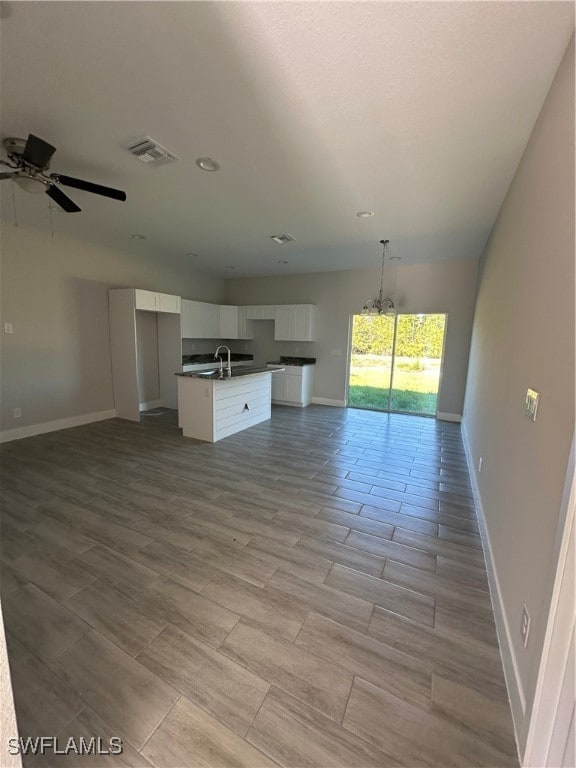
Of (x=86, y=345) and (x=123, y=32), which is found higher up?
(x=123, y=32)

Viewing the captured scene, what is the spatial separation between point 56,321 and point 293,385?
4281 mm

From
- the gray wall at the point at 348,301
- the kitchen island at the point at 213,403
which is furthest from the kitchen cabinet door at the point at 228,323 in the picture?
the kitchen island at the point at 213,403

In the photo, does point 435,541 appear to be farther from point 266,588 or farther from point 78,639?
point 78,639

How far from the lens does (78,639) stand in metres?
1.51

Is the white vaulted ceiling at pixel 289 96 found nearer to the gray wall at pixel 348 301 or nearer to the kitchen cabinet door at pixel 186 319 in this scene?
the gray wall at pixel 348 301

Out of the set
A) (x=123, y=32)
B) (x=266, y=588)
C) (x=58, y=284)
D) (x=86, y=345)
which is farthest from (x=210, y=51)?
(x=86, y=345)

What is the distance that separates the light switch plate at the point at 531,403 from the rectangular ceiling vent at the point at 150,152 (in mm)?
2968

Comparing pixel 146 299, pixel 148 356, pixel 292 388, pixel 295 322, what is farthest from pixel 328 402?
pixel 146 299

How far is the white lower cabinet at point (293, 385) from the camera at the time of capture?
21.3ft

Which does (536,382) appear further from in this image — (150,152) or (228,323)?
(228,323)

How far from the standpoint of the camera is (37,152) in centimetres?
202

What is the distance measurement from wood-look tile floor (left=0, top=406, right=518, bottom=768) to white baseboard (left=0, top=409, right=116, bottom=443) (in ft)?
4.08

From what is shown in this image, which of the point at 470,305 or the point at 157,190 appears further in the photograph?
the point at 470,305

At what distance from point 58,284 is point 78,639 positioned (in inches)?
186
